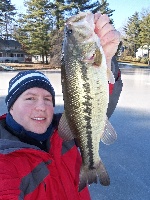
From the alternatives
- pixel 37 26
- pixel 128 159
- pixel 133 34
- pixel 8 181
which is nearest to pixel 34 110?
pixel 8 181

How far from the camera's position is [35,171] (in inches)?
58.7

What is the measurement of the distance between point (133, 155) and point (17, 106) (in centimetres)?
241

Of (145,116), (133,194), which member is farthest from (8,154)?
(145,116)

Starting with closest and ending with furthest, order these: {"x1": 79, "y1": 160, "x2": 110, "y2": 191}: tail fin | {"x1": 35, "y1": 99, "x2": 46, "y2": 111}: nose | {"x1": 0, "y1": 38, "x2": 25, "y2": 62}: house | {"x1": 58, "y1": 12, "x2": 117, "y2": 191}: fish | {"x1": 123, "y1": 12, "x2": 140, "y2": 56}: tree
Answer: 1. {"x1": 58, "y1": 12, "x2": 117, "y2": 191}: fish
2. {"x1": 79, "y1": 160, "x2": 110, "y2": 191}: tail fin
3. {"x1": 35, "y1": 99, "x2": 46, "y2": 111}: nose
4. {"x1": 0, "y1": 38, "x2": 25, "y2": 62}: house
5. {"x1": 123, "y1": 12, "x2": 140, "y2": 56}: tree

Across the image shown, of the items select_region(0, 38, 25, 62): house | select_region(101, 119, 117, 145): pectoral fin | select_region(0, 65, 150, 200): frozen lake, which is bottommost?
select_region(0, 65, 150, 200): frozen lake

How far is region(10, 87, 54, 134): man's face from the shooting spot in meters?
1.63

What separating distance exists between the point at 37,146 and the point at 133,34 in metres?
46.6

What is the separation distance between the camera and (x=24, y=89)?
1.68 meters

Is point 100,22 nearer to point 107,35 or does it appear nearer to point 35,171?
point 107,35

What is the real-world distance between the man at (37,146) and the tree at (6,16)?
35328 millimetres

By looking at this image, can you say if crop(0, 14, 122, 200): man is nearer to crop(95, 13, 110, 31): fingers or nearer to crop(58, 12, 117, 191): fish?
crop(95, 13, 110, 31): fingers

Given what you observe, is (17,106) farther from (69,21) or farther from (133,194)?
(133,194)

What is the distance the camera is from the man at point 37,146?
1373 mm

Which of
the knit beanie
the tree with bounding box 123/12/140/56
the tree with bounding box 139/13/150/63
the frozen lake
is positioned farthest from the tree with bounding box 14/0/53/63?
the knit beanie
